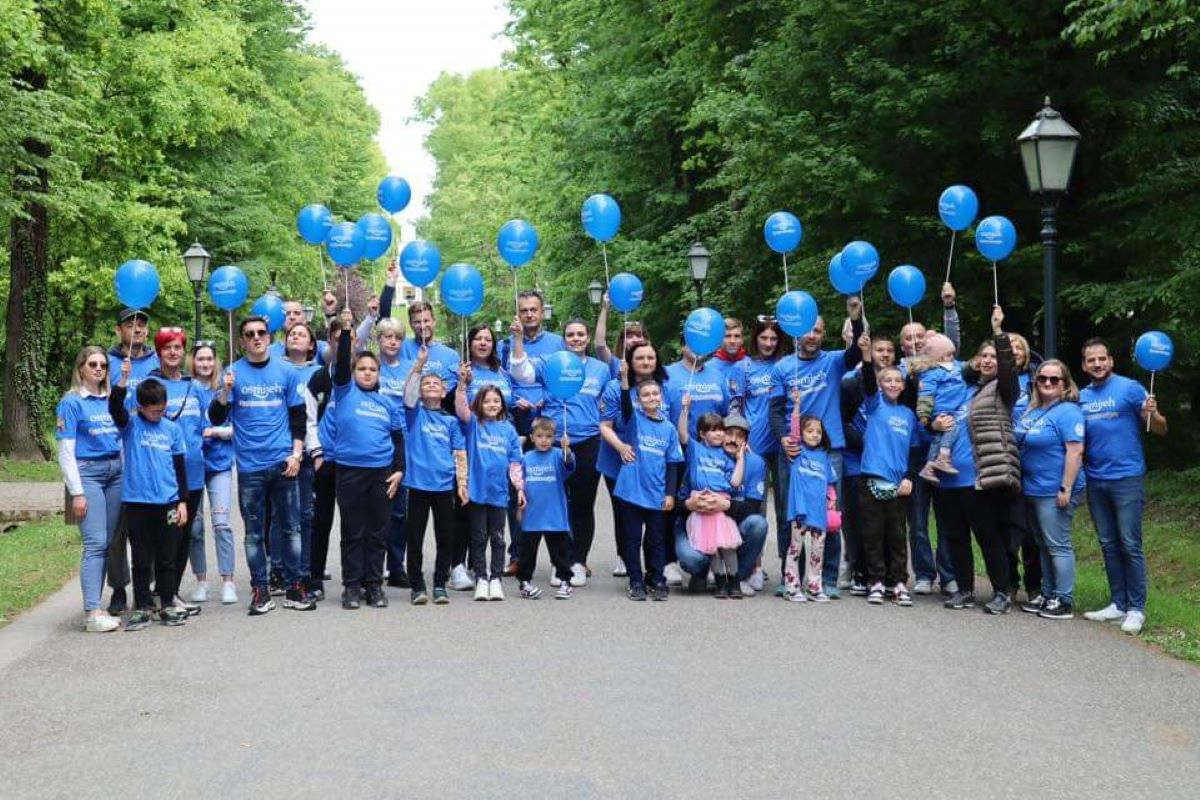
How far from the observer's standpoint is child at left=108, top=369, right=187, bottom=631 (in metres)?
9.60

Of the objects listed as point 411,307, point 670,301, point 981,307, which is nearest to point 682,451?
point 411,307

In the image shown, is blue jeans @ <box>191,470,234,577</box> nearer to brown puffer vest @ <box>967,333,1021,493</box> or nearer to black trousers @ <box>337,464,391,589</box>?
black trousers @ <box>337,464,391,589</box>

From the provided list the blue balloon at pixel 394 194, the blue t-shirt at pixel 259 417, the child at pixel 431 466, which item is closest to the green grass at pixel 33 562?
the blue t-shirt at pixel 259 417

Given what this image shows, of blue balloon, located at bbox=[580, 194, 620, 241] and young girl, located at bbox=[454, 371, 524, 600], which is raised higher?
blue balloon, located at bbox=[580, 194, 620, 241]

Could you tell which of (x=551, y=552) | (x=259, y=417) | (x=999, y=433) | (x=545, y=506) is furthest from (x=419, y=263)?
(x=999, y=433)

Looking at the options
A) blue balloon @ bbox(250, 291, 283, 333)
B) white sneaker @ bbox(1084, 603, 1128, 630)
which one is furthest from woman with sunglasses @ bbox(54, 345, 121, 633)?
white sneaker @ bbox(1084, 603, 1128, 630)

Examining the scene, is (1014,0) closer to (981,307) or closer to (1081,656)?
(981,307)

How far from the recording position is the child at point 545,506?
1099cm

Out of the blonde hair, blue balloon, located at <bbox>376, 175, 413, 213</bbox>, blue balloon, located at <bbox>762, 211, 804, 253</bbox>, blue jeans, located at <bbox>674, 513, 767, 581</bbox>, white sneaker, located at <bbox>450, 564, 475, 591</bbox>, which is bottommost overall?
white sneaker, located at <bbox>450, 564, 475, 591</bbox>

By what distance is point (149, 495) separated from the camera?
959 cm

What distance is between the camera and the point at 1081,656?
→ 8.29m

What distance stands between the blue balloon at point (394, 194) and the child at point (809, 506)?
149 inches

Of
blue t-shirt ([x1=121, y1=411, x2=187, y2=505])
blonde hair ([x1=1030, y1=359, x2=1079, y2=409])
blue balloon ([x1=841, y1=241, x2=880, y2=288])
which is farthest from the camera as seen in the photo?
blue balloon ([x1=841, y1=241, x2=880, y2=288])

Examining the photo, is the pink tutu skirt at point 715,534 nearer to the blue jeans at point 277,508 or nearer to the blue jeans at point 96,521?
the blue jeans at point 277,508
